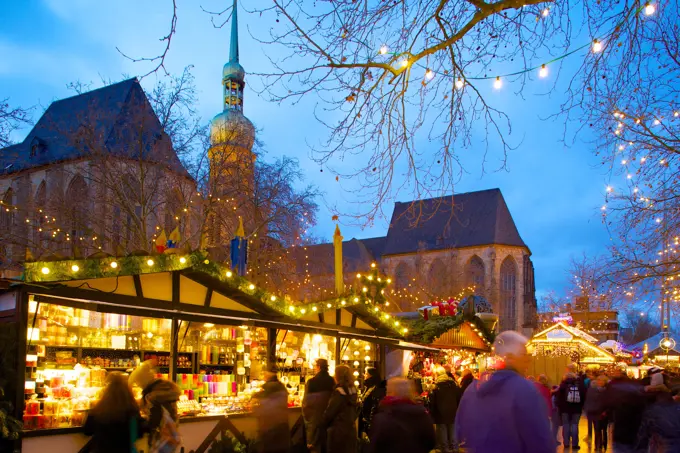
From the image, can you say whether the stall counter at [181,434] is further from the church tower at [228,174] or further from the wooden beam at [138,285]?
the church tower at [228,174]

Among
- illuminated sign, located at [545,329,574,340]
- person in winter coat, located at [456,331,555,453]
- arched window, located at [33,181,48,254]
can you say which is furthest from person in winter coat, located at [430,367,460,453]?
arched window, located at [33,181,48,254]

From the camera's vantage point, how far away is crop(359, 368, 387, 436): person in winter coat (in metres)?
11.6

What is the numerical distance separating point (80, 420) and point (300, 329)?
4.66 m

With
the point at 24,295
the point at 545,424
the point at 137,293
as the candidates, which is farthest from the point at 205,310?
the point at 545,424

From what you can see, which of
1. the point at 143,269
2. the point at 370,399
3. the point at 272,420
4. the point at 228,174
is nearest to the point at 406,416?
the point at 272,420

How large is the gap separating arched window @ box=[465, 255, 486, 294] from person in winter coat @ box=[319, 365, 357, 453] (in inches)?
2104

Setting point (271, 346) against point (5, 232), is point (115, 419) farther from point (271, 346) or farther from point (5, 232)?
point (5, 232)

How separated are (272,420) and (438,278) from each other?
170 ft

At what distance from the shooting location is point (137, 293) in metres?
9.09

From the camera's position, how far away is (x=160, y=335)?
10.5 meters

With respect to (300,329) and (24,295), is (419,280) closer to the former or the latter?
(300,329)

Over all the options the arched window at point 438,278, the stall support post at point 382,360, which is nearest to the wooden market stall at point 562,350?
the stall support post at point 382,360

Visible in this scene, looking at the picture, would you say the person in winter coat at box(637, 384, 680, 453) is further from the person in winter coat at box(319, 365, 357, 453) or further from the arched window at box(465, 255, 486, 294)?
the arched window at box(465, 255, 486, 294)

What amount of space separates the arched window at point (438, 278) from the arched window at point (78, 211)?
28.3 metres
